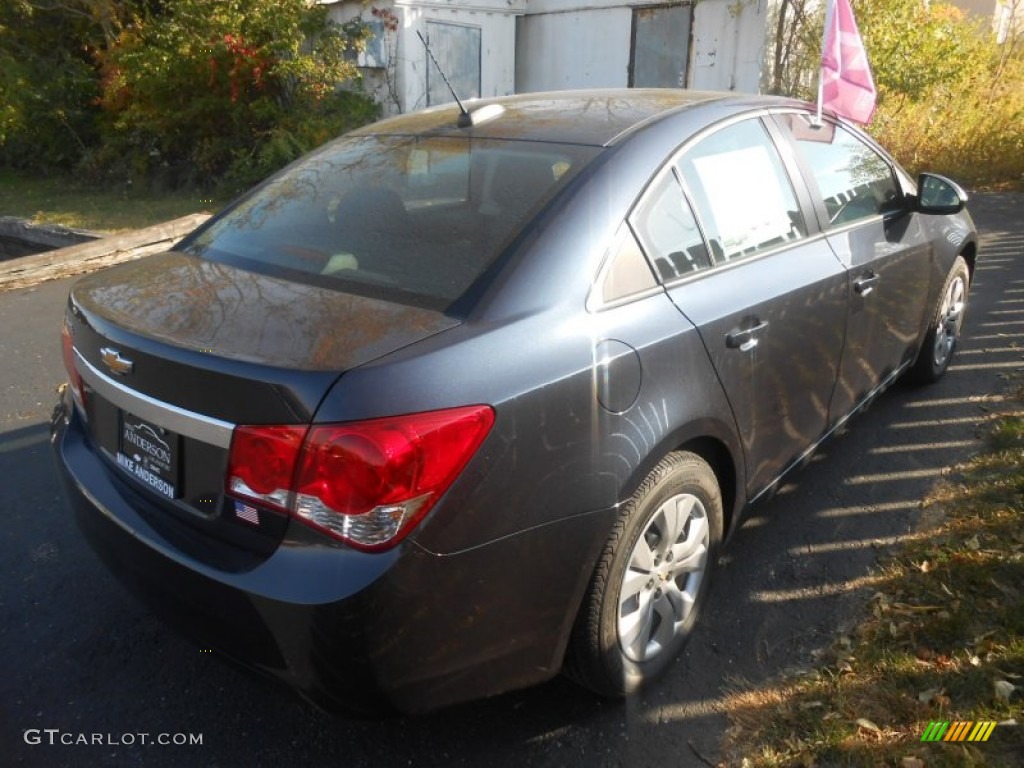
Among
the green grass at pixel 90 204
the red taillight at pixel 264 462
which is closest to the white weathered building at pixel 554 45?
the green grass at pixel 90 204

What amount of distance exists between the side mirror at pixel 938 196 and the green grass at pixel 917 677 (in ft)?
4.79

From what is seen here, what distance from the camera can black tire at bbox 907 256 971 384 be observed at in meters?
4.50

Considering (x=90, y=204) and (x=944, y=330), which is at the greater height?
(x=944, y=330)

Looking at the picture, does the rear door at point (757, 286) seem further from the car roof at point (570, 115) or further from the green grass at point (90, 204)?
the green grass at point (90, 204)

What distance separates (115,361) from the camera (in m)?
2.14

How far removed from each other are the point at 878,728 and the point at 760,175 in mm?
1827

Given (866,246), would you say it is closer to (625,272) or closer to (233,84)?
(625,272)

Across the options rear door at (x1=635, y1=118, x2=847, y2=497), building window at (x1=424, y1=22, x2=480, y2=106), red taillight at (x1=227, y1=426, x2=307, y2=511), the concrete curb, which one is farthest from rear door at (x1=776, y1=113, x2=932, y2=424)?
building window at (x1=424, y1=22, x2=480, y2=106)

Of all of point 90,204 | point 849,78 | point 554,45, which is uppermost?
point 554,45

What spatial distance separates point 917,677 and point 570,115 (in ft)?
6.77

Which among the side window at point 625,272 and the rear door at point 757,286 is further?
the rear door at point 757,286

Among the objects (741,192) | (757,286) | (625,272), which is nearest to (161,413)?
(625,272)

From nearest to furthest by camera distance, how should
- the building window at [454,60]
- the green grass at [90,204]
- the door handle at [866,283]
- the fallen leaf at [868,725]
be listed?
the fallen leaf at [868,725] < the door handle at [866,283] < the green grass at [90,204] < the building window at [454,60]

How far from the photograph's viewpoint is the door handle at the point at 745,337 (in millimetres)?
2566
